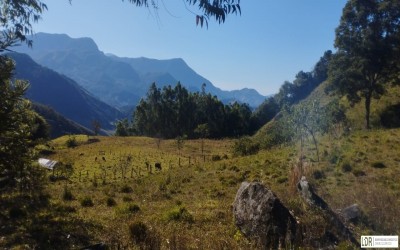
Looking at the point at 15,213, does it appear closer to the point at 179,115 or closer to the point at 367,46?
the point at 367,46

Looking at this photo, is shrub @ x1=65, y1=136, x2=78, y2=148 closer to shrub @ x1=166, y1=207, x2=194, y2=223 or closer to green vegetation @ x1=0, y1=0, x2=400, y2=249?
green vegetation @ x1=0, y1=0, x2=400, y2=249

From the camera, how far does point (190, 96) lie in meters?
107

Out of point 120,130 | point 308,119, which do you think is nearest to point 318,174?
point 308,119

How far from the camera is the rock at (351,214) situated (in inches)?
472

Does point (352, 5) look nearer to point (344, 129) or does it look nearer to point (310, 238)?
point (344, 129)

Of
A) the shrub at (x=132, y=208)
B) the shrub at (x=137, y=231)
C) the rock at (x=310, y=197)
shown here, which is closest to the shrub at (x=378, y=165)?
the rock at (x=310, y=197)

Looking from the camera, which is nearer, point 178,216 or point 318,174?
point 178,216

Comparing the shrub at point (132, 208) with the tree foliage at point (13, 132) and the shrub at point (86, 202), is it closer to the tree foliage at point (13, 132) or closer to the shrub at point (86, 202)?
the shrub at point (86, 202)

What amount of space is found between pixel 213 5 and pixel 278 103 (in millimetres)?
147731

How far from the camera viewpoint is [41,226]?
Answer: 12.0 metres

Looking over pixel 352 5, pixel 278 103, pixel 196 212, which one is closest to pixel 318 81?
pixel 278 103

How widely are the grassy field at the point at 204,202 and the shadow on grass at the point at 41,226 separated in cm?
3

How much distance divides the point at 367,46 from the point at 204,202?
3691 cm

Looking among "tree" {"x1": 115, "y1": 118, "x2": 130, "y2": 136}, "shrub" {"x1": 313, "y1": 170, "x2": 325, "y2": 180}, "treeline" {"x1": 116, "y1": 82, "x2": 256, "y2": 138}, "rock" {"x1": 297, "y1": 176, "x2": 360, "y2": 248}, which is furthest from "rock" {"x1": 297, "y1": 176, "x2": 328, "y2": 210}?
"tree" {"x1": 115, "y1": 118, "x2": 130, "y2": 136}
